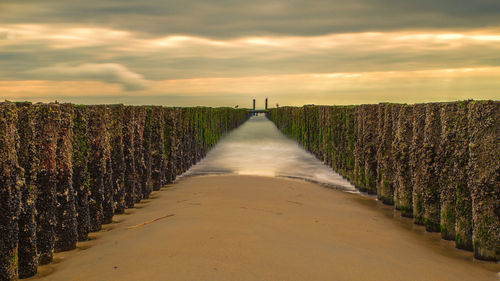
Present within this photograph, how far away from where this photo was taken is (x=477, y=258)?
186 inches

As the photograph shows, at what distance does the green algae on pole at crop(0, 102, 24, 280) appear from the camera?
3.51 m

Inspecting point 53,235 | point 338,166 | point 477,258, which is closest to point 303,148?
point 338,166

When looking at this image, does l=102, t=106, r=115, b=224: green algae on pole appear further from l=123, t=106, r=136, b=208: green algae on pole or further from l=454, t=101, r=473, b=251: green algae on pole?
l=454, t=101, r=473, b=251: green algae on pole

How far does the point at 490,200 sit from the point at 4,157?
16.3ft

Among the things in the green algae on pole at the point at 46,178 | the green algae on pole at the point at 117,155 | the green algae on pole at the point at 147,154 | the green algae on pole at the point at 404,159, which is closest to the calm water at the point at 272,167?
the green algae on pole at the point at 404,159

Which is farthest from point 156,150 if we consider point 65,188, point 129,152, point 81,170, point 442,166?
point 442,166

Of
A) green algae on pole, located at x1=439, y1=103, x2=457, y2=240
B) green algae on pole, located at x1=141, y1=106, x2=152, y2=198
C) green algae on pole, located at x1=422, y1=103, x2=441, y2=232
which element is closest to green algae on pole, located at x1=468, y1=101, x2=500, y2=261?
green algae on pole, located at x1=439, y1=103, x2=457, y2=240

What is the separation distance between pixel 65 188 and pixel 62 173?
174mm

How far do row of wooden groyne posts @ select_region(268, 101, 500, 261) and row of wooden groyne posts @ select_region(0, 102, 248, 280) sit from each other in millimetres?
4311

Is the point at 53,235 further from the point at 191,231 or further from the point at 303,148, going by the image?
the point at 303,148

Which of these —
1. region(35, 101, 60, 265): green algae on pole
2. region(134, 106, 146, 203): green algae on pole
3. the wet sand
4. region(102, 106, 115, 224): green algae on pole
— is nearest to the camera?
the wet sand

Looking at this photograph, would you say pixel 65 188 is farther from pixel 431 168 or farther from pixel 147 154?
pixel 431 168

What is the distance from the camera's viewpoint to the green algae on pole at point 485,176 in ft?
15.0

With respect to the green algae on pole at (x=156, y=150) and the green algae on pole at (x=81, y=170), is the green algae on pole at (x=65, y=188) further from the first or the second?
the green algae on pole at (x=156, y=150)
